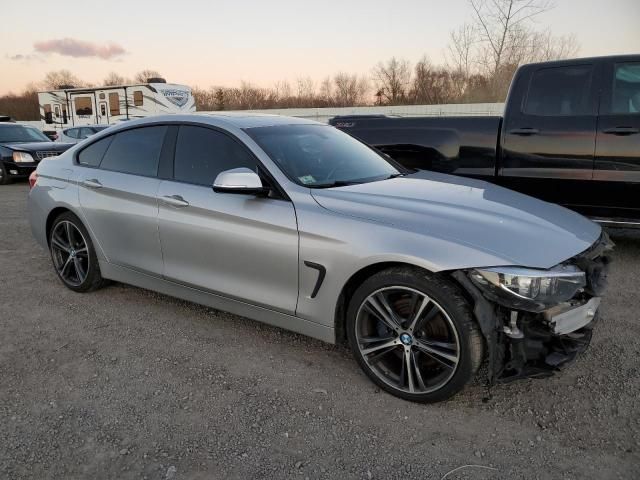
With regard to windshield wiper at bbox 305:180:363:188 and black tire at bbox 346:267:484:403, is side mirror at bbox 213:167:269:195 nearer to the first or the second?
windshield wiper at bbox 305:180:363:188

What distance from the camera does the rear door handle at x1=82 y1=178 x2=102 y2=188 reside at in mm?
4123

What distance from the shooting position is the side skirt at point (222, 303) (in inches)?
120

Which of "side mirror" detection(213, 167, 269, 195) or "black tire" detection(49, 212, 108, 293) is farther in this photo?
"black tire" detection(49, 212, 108, 293)

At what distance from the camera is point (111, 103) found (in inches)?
822

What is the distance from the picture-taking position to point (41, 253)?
5.89m

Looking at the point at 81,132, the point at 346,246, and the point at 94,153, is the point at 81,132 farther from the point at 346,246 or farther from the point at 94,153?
the point at 346,246

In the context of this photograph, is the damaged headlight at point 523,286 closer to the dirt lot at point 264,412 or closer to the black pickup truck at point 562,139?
the dirt lot at point 264,412

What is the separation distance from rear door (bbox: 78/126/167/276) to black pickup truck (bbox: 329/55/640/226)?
3.19 m

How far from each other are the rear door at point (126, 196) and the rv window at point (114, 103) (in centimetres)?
1813

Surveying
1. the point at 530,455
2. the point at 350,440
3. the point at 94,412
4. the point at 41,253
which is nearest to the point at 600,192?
the point at 530,455

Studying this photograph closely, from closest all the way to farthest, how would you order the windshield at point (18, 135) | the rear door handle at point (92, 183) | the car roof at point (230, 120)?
the car roof at point (230, 120)
the rear door handle at point (92, 183)
the windshield at point (18, 135)

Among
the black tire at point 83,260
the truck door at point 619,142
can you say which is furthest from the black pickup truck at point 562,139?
the black tire at point 83,260

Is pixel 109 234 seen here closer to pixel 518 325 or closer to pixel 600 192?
pixel 518 325

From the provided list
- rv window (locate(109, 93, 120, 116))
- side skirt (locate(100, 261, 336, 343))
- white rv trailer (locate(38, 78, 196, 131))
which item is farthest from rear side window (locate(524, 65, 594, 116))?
rv window (locate(109, 93, 120, 116))
